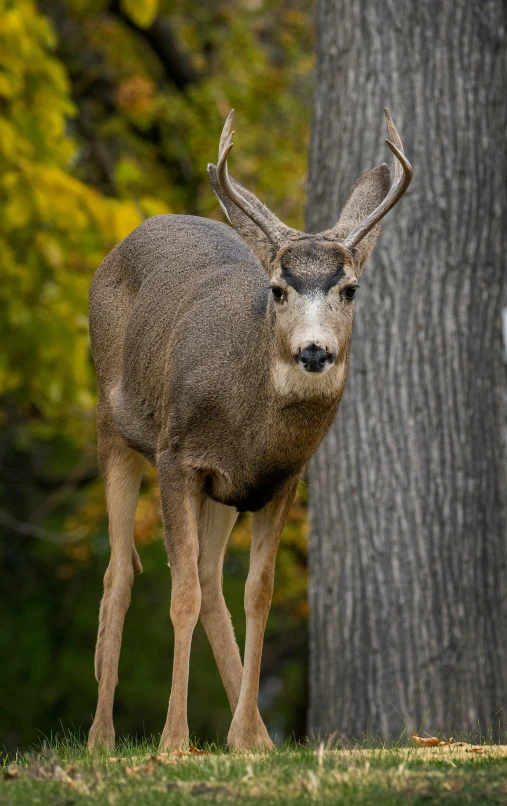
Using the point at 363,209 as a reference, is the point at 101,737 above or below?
below

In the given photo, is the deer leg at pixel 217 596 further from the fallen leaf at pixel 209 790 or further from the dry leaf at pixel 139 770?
the fallen leaf at pixel 209 790

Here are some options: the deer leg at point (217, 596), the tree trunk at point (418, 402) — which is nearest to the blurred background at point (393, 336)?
the tree trunk at point (418, 402)

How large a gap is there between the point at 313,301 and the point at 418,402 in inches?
136

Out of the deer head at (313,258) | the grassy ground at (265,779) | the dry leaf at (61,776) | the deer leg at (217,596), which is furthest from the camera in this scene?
the deer leg at (217,596)

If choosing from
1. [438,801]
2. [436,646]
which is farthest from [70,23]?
[438,801]

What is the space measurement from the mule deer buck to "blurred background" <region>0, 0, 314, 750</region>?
5435 mm

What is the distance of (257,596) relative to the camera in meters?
6.43

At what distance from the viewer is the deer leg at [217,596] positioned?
6.80 meters

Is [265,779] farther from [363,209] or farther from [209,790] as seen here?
[363,209]

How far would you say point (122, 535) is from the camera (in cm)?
703

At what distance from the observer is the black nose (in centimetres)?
540

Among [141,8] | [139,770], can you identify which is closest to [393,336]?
[141,8]

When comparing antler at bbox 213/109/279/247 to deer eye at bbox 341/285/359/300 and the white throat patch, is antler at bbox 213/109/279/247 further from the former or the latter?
the white throat patch

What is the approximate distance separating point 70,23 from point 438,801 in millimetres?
14977
